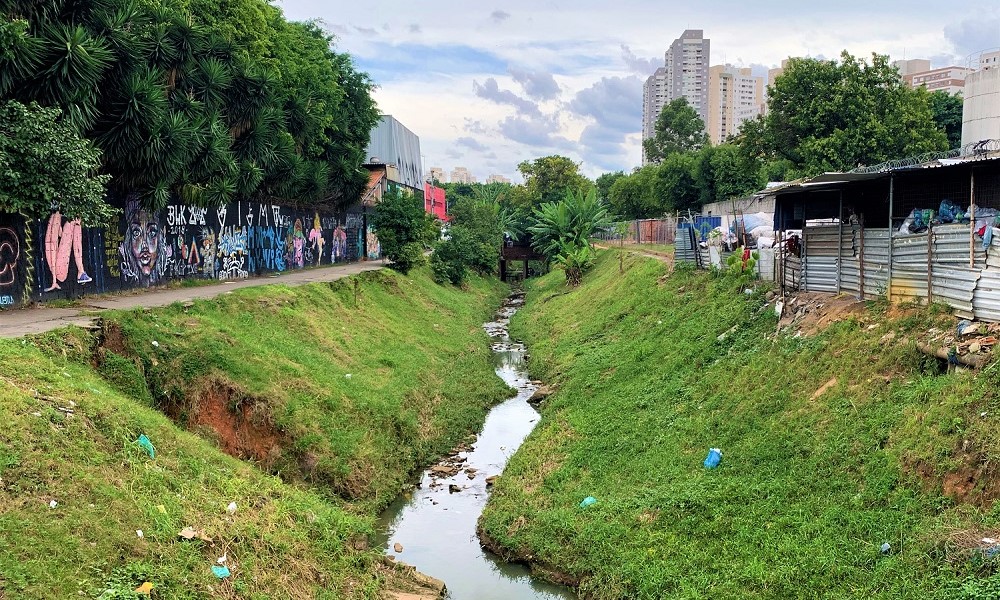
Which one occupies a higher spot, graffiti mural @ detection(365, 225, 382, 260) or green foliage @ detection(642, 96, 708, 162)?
green foliage @ detection(642, 96, 708, 162)

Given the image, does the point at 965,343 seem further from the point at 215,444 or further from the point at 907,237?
the point at 215,444

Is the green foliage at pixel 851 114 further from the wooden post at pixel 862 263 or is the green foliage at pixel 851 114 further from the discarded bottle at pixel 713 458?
the discarded bottle at pixel 713 458

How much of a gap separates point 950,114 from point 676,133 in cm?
2920

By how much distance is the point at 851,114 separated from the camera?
3036 centimetres

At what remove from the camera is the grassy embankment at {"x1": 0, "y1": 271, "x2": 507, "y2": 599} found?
7105 mm

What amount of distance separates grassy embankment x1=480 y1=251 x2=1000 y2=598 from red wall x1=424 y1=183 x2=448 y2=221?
56.5 metres

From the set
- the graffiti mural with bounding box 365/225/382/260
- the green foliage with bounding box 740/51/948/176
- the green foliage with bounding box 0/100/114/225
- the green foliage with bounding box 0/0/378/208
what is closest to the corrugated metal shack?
the green foliage with bounding box 0/100/114/225

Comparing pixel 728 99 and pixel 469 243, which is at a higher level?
pixel 728 99

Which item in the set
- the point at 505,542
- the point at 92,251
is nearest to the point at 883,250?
the point at 505,542

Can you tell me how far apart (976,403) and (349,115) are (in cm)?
3257

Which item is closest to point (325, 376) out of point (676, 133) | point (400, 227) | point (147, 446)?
point (147, 446)

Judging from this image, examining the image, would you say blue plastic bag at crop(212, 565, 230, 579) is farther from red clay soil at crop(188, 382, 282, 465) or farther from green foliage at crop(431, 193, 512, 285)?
green foliage at crop(431, 193, 512, 285)

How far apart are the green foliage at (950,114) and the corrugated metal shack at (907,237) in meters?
30.8

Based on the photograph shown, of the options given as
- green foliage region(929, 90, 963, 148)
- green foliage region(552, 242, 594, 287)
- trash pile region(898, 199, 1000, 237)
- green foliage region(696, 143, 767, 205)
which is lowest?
green foliage region(552, 242, 594, 287)
